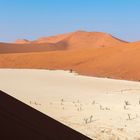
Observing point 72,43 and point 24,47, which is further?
point 72,43

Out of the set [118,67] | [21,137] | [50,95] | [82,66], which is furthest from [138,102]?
[82,66]

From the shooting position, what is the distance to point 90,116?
9023 mm

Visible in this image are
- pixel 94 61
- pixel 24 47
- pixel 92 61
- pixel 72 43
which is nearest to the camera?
pixel 94 61

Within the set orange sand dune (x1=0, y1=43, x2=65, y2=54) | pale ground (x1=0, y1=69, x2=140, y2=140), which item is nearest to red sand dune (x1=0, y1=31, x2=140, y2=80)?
pale ground (x1=0, y1=69, x2=140, y2=140)

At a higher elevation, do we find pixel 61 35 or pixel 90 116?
pixel 61 35

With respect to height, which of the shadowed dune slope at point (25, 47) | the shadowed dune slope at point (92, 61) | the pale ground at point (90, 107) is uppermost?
the shadowed dune slope at point (25, 47)

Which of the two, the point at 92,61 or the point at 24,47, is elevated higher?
the point at 24,47

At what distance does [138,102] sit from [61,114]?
9.20 feet

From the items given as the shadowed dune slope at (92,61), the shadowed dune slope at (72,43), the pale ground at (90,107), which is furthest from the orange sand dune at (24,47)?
the pale ground at (90,107)

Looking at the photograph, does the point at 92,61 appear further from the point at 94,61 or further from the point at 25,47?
the point at 25,47

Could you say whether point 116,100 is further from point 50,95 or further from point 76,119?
point 76,119

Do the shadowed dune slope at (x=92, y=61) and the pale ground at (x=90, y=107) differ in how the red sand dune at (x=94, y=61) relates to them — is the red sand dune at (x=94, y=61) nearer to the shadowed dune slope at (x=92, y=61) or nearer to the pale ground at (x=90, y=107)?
the shadowed dune slope at (x=92, y=61)

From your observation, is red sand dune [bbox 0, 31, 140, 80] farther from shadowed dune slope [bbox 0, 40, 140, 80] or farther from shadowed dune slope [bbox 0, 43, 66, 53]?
shadowed dune slope [bbox 0, 43, 66, 53]

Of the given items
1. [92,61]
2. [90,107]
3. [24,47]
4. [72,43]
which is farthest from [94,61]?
[72,43]
